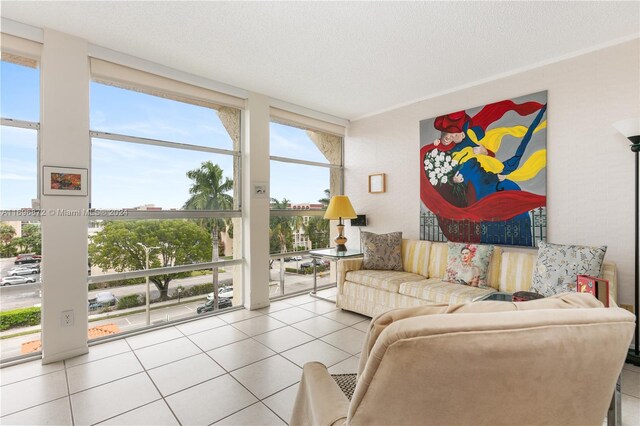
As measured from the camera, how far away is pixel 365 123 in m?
5.25

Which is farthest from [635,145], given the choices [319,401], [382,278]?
[319,401]

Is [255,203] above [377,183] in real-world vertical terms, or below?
below

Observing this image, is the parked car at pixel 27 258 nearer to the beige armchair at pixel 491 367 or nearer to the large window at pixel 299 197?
the large window at pixel 299 197

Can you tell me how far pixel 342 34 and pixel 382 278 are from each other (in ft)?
8.64

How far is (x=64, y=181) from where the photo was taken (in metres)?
2.89

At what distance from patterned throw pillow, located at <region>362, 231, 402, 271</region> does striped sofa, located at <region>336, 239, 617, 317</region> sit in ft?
0.33

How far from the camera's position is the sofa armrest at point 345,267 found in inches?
163

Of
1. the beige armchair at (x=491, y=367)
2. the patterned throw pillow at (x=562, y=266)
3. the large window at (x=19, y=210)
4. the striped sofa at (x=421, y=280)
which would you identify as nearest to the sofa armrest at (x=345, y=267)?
the striped sofa at (x=421, y=280)

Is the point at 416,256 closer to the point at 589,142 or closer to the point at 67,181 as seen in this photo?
the point at 589,142

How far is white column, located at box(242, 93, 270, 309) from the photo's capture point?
422cm

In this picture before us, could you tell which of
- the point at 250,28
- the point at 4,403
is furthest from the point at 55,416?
the point at 250,28

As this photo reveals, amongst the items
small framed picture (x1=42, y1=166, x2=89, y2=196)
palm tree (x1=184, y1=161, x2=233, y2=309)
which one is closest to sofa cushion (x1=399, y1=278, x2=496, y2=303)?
palm tree (x1=184, y1=161, x2=233, y2=309)

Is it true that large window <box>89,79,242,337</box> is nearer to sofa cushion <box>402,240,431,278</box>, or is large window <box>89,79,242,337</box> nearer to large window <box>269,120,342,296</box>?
large window <box>269,120,342,296</box>

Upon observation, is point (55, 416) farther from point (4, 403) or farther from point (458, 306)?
point (458, 306)
